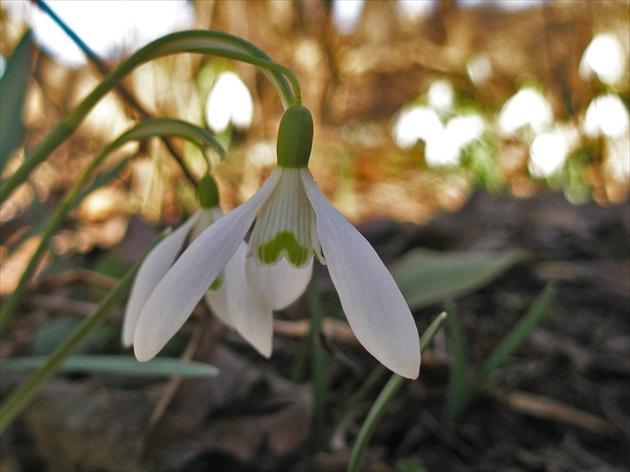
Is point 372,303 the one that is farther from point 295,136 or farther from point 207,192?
point 207,192

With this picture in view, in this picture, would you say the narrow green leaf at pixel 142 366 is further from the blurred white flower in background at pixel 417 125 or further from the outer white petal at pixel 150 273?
the blurred white flower in background at pixel 417 125

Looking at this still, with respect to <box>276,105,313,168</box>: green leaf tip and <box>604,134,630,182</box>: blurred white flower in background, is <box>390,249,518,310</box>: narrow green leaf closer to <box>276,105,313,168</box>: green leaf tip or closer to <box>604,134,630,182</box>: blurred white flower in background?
<box>276,105,313,168</box>: green leaf tip

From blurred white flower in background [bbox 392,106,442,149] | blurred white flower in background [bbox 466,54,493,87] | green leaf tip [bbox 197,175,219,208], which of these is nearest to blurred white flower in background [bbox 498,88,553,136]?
blurred white flower in background [bbox 392,106,442,149]

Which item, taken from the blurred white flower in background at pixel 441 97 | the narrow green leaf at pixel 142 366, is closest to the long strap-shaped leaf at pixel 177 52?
the narrow green leaf at pixel 142 366

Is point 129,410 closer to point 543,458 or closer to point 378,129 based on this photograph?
point 543,458

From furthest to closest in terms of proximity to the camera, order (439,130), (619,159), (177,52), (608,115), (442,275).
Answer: (619,159)
(439,130)
(608,115)
(442,275)
(177,52)

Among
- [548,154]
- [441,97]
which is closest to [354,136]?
[441,97]

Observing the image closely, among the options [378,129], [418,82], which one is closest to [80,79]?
[378,129]
